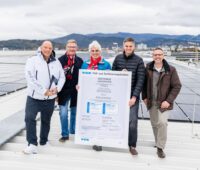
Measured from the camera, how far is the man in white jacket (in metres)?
4.25

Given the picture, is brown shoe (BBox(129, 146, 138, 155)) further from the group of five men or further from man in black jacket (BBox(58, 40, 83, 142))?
man in black jacket (BBox(58, 40, 83, 142))

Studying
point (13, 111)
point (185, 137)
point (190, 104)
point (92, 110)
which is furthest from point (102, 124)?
point (190, 104)

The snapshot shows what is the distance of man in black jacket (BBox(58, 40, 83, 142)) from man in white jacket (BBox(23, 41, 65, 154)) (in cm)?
20

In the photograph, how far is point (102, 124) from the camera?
4512 millimetres

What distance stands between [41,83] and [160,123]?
4.84 ft

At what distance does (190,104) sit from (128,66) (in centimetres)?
386

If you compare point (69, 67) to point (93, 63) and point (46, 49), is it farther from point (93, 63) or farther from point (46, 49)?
point (46, 49)

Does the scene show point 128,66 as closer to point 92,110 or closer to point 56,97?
point 92,110

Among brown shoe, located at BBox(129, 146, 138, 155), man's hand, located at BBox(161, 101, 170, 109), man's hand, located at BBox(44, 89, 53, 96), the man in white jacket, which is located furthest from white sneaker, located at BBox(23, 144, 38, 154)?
man's hand, located at BBox(161, 101, 170, 109)

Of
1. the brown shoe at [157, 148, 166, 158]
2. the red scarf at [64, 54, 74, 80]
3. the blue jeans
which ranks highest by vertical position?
the red scarf at [64, 54, 74, 80]

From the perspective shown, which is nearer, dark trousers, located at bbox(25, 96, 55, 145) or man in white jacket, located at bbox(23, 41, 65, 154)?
man in white jacket, located at bbox(23, 41, 65, 154)

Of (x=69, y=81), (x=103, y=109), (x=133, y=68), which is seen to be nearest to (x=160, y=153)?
(x=103, y=109)

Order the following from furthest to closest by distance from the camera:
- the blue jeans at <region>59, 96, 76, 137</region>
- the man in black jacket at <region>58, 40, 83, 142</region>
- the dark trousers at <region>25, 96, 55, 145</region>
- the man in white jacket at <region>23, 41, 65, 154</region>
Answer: the blue jeans at <region>59, 96, 76, 137</region> → the man in black jacket at <region>58, 40, 83, 142</region> → the dark trousers at <region>25, 96, 55, 145</region> → the man in white jacket at <region>23, 41, 65, 154</region>

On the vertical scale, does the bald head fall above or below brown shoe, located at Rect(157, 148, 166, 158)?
above
